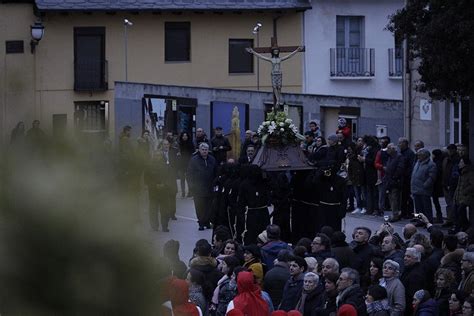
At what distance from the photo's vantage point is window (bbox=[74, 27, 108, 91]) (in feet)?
103

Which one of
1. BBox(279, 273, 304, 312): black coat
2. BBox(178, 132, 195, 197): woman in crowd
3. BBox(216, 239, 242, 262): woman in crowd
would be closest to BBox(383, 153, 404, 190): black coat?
BBox(178, 132, 195, 197): woman in crowd

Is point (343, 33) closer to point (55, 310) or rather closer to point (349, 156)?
point (349, 156)

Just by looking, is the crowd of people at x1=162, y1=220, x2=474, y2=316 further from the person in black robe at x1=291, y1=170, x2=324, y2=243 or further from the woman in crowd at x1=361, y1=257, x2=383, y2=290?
the person in black robe at x1=291, y1=170, x2=324, y2=243

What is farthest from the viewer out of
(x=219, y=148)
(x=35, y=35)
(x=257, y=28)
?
(x=257, y=28)

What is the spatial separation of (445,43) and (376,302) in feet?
30.7

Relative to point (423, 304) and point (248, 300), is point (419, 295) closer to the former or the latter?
point (423, 304)

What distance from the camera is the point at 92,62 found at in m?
32.6

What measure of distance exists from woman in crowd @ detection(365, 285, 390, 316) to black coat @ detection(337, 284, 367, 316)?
0.09 metres

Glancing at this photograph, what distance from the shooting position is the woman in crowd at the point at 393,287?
423 inches

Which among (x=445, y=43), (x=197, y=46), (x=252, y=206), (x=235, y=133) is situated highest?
(x=197, y=46)

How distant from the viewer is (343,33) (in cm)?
3691

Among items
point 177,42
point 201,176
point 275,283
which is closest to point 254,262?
point 275,283

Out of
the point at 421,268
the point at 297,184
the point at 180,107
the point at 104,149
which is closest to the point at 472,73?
the point at 297,184

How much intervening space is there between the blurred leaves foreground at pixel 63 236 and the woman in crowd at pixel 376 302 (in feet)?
25.1
